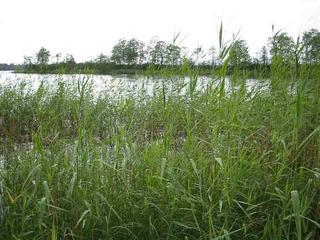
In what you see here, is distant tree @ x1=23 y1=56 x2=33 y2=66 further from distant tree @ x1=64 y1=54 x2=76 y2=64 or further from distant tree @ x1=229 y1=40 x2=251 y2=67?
distant tree @ x1=229 y1=40 x2=251 y2=67

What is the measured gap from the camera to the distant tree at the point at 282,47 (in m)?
3.19

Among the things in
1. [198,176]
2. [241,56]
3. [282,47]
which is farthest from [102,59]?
[198,176]

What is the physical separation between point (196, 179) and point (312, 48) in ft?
5.35

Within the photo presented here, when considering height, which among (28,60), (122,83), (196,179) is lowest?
(196,179)

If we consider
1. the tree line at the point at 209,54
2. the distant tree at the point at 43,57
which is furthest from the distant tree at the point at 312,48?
the distant tree at the point at 43,57

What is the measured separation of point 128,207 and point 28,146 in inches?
66.7

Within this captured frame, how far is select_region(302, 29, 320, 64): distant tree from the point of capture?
9.98 ft

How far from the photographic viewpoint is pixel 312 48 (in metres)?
3.11

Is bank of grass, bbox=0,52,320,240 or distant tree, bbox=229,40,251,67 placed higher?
distant tree, bbox=229,40,251,67

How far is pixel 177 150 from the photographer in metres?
3.15

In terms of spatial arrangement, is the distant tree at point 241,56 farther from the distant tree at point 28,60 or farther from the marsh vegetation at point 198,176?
the distant tree at point 28,60

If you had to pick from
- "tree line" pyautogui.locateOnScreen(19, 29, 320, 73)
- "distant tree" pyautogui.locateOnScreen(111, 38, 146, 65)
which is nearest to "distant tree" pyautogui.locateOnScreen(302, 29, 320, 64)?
"tree line" pyautogui.locateOnScreen(19, 29, 320, 73)

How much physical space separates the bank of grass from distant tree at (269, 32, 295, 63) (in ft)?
0.64

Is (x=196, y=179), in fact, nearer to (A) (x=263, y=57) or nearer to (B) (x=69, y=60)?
(A) (x=263, y=57)
